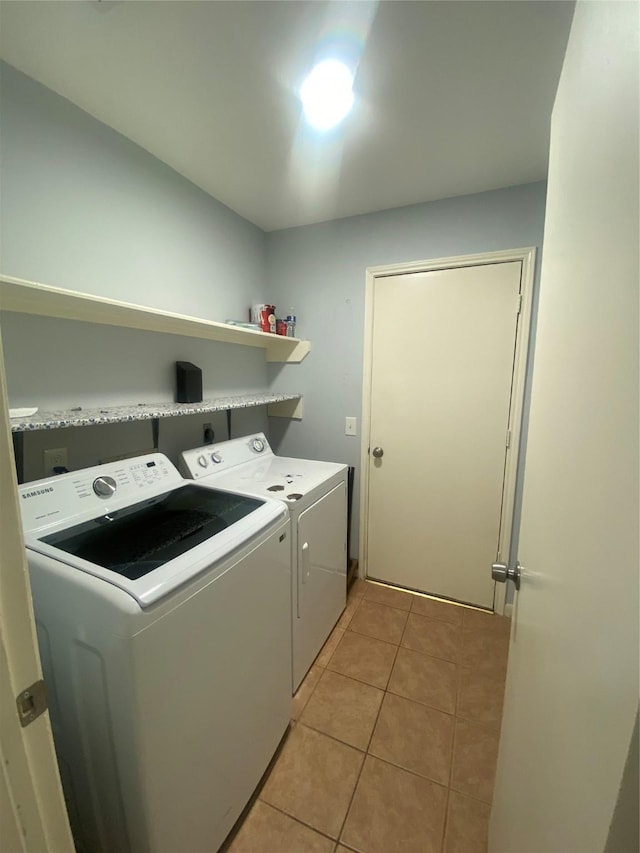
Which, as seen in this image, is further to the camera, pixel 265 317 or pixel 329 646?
pixel 265 317

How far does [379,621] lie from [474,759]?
0.77 m

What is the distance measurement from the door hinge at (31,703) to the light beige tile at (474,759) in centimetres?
149

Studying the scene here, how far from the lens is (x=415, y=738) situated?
1392mm

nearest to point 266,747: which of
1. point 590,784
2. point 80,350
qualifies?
point 590,784

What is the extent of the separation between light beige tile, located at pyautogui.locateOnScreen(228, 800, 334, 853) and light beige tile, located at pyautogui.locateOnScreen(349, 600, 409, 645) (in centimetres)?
90

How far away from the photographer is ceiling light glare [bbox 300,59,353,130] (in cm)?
115

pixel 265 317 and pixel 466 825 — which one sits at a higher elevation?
pixel 265 317

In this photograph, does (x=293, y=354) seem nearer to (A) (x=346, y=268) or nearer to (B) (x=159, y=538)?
(A) (x=346, y=268)

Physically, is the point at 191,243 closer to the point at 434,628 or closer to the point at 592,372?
the point at 592,372

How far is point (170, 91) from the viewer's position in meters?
1.24

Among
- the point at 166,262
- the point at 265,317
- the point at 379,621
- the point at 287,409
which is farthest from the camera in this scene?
the point at 287,409

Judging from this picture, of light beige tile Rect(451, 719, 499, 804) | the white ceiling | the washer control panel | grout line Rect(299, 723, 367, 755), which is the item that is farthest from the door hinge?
the white ceiling

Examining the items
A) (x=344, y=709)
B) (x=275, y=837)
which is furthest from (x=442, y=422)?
(x=275, y=837)

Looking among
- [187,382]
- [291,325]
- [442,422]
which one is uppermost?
[291,325]
